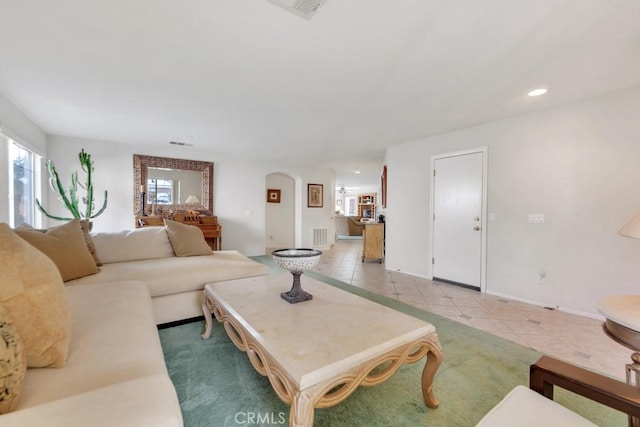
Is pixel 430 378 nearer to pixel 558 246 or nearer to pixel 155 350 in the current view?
pixel 155 350

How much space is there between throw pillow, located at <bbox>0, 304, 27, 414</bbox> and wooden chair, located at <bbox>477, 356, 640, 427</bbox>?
4.31ft

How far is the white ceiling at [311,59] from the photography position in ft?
5.17

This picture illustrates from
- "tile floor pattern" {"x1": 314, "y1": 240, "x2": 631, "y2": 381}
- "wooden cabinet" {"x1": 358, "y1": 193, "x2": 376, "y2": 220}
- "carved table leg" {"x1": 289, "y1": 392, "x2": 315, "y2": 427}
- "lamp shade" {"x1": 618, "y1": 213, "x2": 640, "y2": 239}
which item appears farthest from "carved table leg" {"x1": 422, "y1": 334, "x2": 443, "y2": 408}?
"wooden cabinet" {"x1": 358, "y1": 193, "x2": 376, "y2": 220}

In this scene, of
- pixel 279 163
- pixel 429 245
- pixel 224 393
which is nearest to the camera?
pixel 224 393

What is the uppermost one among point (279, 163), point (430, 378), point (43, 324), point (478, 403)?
point (279, 163)

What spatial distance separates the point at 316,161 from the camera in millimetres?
6379

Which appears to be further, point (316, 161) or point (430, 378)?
point (316, 161)

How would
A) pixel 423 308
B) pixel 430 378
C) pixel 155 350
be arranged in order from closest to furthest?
pixel 155 350 → pixel 430 378 → pixel 423 308

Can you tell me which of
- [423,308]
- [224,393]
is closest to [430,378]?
[224,393]

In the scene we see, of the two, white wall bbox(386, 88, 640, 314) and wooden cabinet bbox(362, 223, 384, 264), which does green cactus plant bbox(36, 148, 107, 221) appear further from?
white wall bbox(386, 88, 640, 314)

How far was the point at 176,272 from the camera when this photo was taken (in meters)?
2.44

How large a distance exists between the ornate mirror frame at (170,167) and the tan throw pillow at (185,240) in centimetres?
216

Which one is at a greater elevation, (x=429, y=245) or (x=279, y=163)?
(x=279, y=163)

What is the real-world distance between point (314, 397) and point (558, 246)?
3.33 m
